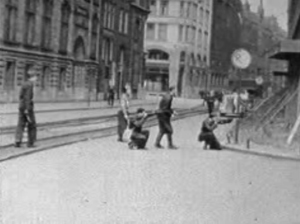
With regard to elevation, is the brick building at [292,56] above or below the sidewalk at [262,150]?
above

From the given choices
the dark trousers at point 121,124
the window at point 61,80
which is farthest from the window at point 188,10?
the dark trousers at point 121,124

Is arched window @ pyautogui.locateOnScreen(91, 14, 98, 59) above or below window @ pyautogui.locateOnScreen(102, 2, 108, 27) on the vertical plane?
below

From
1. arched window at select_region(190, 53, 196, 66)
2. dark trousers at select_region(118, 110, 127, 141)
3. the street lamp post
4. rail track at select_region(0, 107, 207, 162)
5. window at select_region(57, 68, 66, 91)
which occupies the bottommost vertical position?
rail track at select_region(0, 107, 207, 162)

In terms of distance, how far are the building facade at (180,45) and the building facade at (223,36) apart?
0.29 ft

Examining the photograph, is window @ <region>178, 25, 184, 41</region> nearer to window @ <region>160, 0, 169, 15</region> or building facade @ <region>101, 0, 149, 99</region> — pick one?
window @ <region>160, 0, 169, 15</region>

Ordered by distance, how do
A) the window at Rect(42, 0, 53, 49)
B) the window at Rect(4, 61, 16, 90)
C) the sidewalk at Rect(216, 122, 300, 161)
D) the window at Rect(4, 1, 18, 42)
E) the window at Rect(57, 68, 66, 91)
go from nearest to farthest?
the window at Rect(4, 1, 18, 42)
the window at Rect(4, 61, 16, 90)
the window at Rect(42, 0, 53, 49)
the window at Rect(57, 68, 66, 91)
the sidewalk at Rect(216, 122, 300, 161)

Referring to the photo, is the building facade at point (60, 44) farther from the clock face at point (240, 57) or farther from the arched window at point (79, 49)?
the clock face at point (240, 57)

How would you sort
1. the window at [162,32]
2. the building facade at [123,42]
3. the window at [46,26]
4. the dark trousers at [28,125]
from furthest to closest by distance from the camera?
the dark trousers at [28,125] → the building facade at [123,42] → the window at [162,32] → the window at [46,26]

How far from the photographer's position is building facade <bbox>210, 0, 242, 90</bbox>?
271 inches

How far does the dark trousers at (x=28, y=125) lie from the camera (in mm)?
9742

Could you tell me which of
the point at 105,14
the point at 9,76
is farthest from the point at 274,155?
A: the point at 9,76

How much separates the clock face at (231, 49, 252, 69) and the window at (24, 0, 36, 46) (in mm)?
2558

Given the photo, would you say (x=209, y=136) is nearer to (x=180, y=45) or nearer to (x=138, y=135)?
(x=138, y=135)

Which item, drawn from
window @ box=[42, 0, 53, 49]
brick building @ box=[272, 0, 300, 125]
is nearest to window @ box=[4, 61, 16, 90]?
window @ box=[42, 0, 53, 49]
